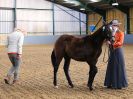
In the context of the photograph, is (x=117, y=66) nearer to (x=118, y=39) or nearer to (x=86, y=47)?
(x=118, y=39)

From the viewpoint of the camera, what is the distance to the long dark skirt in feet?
29.9

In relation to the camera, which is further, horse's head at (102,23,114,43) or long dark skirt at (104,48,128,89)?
long dark skirt at (104,48,128,89)

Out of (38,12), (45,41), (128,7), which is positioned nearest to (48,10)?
(38,12)

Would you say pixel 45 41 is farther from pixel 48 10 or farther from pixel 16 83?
pixel 16 83

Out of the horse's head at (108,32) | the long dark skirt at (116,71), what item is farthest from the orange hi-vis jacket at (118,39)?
the horse's head at (108,32)

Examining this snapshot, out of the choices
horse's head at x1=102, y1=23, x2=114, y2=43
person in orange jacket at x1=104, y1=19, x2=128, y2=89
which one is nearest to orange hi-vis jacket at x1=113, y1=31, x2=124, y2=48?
person in orange jacket at x1=104, y1=19, x2=128, y2=89

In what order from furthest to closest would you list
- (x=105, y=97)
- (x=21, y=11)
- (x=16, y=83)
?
(x=21, y=11) → (x=16, y=83) → (x=105, y=97)

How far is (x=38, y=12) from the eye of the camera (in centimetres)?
4728

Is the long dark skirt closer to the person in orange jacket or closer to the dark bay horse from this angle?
Answer: the person in orange jacket

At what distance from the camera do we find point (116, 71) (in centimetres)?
913

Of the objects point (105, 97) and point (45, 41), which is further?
point (45, 41)

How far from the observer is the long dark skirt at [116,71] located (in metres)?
9.11

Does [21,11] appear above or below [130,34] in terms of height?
above

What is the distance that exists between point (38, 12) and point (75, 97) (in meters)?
39.9
